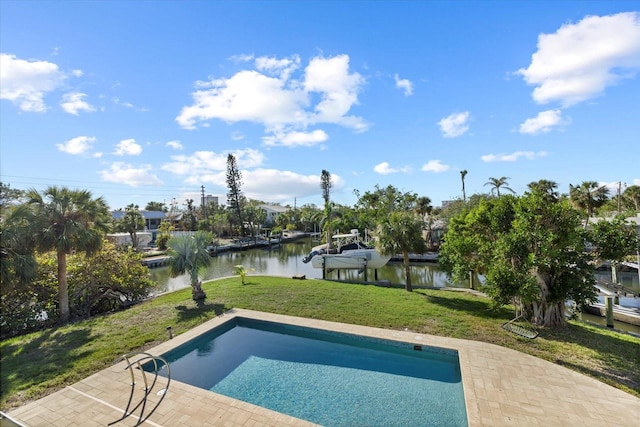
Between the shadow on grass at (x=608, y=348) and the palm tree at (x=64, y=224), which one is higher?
the palm tree at (x=64, y=224)

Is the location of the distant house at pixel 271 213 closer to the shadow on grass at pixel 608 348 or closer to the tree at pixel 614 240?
the shadow on grass at pixel 608 348

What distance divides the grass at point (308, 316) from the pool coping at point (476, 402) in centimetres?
51

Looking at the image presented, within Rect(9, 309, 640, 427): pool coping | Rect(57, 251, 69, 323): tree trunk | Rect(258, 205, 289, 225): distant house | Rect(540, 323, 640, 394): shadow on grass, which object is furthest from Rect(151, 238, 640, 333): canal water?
Rect(258, 205, 289, 225): distant house

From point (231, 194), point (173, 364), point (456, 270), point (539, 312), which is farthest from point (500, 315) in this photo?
point (231, 194)

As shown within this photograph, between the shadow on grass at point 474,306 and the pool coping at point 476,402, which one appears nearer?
the pool coping at point 476,402

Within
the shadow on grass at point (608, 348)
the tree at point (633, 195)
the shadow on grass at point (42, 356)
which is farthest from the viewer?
the tree at point (633, 195)

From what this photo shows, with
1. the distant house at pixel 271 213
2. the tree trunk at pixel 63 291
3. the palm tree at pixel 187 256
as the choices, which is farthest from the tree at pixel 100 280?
the distant house at pixel 271 213

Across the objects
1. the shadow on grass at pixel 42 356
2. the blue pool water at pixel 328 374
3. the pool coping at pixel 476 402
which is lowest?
the blue pool water at pixel 328 374

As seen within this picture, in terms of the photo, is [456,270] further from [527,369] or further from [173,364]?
[173,364]

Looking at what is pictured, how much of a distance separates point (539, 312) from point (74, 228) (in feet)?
49.0

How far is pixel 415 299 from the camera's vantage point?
11.7 metres

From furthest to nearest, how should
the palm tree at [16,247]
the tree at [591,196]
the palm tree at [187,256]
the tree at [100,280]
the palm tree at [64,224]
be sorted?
the tree at [591,196] → the palm tree at [187,256] → the tree at [100,280] → the palm tree at [64,224] → the palm tree at [16,247]

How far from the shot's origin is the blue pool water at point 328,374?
5.46m

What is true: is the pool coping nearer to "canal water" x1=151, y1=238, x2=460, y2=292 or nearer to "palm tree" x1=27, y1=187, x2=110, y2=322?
"palm tree" x1=27, y1=187, x2=110, y2=322
